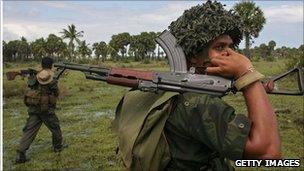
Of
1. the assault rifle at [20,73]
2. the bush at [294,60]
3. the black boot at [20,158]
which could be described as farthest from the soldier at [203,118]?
the bush at [294,60]

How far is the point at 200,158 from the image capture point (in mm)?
1901

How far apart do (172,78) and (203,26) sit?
0.91 ft

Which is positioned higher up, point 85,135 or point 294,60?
point 294,60

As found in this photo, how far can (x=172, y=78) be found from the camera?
190cm

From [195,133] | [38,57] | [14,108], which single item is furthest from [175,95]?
[38,57]

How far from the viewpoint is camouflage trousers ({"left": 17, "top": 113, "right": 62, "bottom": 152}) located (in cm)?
832

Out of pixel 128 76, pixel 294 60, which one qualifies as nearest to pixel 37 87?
pixel 128 76

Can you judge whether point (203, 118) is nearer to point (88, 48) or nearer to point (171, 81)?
point (171, 81)

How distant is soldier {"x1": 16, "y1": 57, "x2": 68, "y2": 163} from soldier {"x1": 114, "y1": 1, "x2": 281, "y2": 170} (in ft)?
21.1

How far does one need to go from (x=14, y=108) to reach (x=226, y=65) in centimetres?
1470

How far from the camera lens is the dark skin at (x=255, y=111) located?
5.42 feet

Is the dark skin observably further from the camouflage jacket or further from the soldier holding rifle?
the camouflage jacket

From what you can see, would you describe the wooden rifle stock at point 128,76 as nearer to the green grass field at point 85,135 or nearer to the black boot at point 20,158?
the green grass field at point 85,135

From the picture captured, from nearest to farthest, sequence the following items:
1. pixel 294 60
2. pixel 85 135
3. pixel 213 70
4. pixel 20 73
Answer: pixel 213 70
pixel 20 73
pixel 85 135
pixel 294 60
